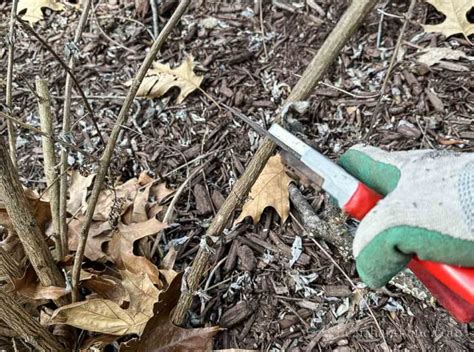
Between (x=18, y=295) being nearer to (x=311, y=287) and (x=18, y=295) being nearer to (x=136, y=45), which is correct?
(x=311, y=287)

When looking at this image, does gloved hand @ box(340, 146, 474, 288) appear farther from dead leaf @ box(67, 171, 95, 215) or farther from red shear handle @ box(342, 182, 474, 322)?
dead leaf @ box(67, 171, 95, 215)

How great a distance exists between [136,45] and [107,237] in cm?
93

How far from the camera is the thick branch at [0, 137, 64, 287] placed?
1.31 metres

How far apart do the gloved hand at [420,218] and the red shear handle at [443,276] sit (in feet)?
0.08

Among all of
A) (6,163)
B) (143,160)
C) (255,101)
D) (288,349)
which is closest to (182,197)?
(143,160)

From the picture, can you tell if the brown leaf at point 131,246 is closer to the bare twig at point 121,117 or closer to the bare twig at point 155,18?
the bare twig at point 121,117

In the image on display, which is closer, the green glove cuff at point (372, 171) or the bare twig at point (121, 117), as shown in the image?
the green glove cuff at point (372, 171)

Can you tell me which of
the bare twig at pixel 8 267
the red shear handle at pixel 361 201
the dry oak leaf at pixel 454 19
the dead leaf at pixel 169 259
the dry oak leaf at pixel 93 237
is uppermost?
the red shear handle at pixel 361 201

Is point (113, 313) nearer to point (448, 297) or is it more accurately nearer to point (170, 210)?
point (170, 210)

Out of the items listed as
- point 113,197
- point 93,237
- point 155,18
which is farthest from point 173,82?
point 93,237

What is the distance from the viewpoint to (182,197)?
77.7 inches

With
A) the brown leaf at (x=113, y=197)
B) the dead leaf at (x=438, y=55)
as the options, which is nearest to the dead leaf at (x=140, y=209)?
the brown leaf at (x=113, y=197)

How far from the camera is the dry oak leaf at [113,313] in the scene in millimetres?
1550

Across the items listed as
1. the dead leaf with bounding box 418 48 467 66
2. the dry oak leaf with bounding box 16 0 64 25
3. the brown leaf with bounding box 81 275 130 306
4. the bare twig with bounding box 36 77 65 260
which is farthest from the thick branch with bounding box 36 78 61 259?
the dead leaf with bounding box 418 48 467 66
